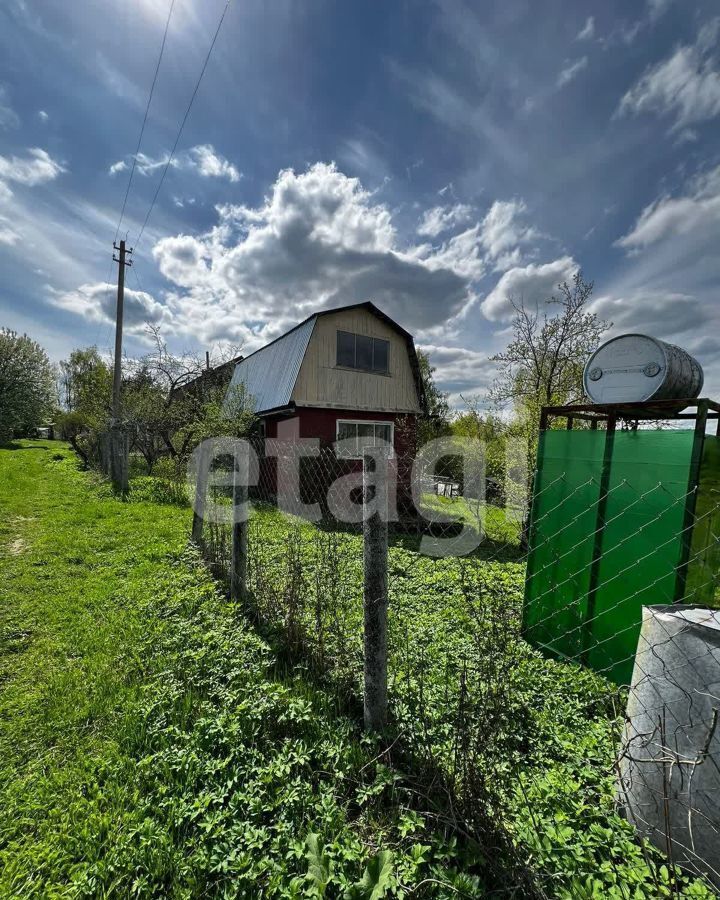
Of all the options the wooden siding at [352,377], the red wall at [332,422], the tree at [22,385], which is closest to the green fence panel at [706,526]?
the red wall at [332,422]

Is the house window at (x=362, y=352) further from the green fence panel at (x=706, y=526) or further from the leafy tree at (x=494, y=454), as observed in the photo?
the green fence panel at (x=706, y=526)

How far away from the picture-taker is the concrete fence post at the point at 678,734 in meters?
1.36

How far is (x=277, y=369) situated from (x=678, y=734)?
1169 cm

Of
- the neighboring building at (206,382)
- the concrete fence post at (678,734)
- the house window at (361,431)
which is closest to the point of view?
the concrete fence post at (678,734)

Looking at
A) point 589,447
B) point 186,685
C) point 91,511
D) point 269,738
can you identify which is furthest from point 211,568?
point 91,511

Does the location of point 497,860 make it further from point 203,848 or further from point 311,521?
point 311,521

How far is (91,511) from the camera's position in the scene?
7.16m

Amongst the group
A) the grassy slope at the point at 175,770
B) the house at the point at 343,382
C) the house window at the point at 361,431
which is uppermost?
the house at the point at 343,382

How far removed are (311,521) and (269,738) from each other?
16.6ft

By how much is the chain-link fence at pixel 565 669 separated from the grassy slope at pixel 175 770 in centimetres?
25

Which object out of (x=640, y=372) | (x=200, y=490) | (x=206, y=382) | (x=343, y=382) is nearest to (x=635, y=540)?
(x=640, y=372)

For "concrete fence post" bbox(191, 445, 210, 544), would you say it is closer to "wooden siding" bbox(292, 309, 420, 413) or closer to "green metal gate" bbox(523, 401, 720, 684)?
"green metal gate" bbox(523, 401, 720, 684)

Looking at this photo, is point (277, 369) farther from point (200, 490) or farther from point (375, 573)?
point (375, 573)

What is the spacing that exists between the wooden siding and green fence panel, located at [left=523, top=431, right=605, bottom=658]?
8096 millimetres
